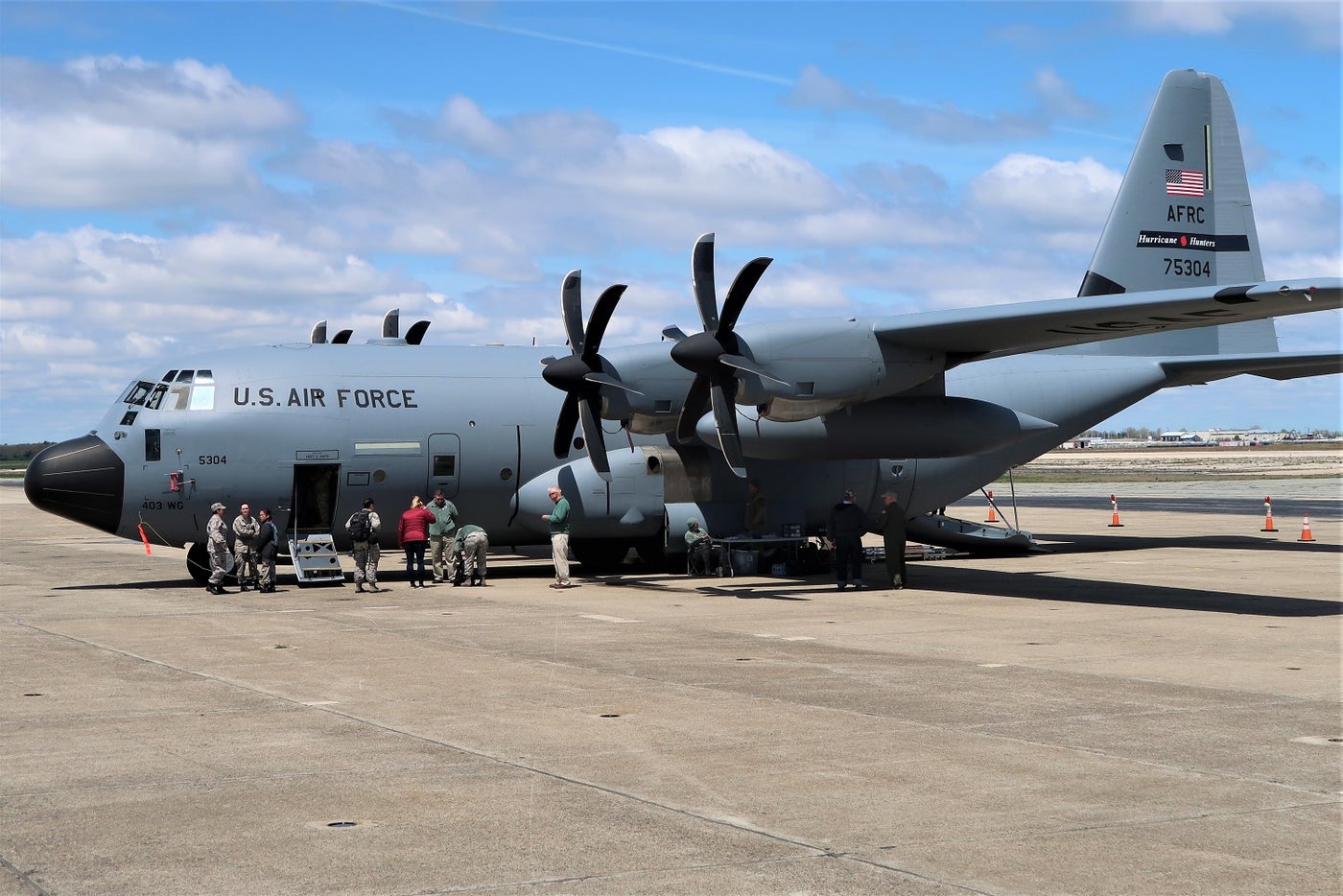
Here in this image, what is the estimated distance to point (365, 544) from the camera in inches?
894

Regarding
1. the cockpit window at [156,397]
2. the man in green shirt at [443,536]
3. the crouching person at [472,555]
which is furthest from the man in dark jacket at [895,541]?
the cockpit window at [156,397]

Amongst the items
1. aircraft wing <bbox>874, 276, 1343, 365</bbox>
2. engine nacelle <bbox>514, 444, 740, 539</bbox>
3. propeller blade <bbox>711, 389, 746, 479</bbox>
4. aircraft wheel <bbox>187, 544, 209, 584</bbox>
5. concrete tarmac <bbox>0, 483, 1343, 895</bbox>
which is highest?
aircraft wing <bbox>874, 276, 1343, 365</bbox>

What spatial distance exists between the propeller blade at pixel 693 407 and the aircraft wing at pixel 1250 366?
34.9 ft

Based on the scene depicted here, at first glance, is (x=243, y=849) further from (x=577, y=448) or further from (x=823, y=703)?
(x=577, y=448)

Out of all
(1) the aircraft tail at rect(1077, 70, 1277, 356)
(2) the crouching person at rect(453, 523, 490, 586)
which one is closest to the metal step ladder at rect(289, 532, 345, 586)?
(2) the crouching person at rect(453, 523, 490, 586)

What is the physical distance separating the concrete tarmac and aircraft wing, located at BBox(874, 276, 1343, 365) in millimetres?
3990

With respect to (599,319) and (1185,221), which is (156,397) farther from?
(1185,221)

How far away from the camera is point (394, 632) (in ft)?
55.6

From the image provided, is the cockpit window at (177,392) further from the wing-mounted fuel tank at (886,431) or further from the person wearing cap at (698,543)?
the person wearing cap at (698,543)

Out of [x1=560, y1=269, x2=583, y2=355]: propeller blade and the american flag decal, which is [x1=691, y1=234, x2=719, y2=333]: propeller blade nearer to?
[x1=560, y1=269, x2=583, y2=355]: propeller blade

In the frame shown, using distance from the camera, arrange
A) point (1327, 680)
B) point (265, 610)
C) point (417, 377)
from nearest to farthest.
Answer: point (1327, 680) → point (265, 610) → point (417, 377)

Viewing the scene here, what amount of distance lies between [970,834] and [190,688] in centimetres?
792

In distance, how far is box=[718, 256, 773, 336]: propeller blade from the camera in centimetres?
2028

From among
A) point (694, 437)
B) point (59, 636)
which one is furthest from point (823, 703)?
point (694, 437)
